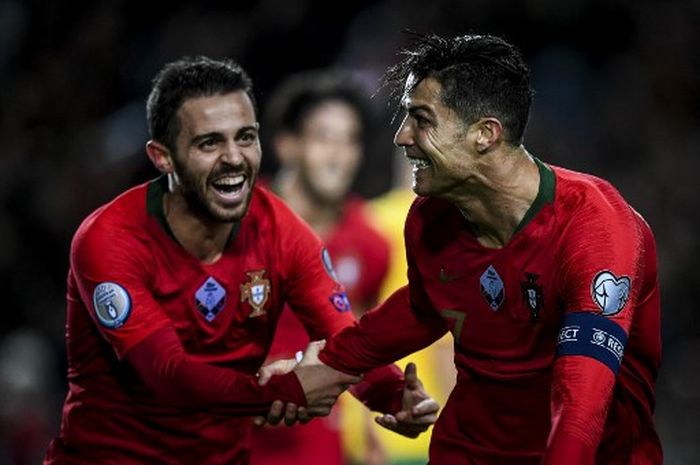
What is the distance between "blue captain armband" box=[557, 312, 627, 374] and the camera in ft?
13.7

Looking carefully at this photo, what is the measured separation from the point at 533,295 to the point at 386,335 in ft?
2.06

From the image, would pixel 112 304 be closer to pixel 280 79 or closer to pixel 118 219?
pixel 118 219

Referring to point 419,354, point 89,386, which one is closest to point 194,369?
point 89,386

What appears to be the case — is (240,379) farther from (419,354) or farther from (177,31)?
(177,31)

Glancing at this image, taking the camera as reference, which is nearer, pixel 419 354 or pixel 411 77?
pixel 411 77

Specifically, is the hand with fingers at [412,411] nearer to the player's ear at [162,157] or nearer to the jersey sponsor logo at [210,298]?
the jersey sponsor logo at [210,298]

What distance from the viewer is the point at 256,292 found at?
5.30m

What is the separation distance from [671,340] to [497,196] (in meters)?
5.14

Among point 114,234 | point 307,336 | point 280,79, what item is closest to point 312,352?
point 114,234

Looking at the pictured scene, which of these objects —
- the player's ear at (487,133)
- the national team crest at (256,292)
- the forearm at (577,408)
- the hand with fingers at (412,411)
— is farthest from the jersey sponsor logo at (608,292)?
the national team crest at (256,292)

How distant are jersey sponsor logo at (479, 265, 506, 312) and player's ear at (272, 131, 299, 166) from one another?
3107 mm

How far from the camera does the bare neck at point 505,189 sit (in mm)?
4590

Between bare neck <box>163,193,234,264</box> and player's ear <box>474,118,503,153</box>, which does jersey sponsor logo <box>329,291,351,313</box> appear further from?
player's ear <box>474,118,503,153</box>

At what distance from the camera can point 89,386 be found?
5.25 metres
